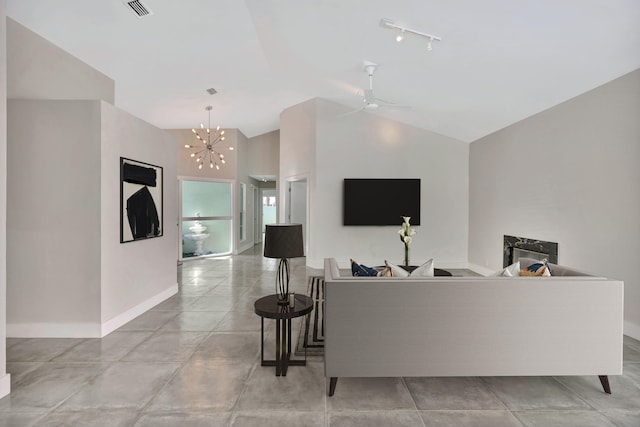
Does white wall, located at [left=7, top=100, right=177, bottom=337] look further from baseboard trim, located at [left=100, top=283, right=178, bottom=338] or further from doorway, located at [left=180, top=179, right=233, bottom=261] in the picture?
doorway, located at [left=180, top=179, right=233, bottom=261]

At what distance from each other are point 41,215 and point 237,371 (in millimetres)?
2440

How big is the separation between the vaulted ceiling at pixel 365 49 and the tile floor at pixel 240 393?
111 inches

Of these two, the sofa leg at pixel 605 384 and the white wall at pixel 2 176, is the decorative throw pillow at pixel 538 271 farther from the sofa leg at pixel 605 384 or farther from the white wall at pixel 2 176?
the white wall at pixel 2 176

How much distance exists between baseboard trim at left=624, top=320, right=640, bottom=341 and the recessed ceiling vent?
5.93 metres

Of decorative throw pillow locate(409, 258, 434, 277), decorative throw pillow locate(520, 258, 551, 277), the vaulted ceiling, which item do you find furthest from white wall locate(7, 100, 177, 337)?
decorative throw pillow locate(520, 258, 551, 277)

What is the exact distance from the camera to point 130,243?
144 inches

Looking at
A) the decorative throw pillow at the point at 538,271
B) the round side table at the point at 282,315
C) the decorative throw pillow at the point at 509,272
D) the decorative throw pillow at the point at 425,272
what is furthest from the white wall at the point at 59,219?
the decorative throw pillow at the point at 538,271

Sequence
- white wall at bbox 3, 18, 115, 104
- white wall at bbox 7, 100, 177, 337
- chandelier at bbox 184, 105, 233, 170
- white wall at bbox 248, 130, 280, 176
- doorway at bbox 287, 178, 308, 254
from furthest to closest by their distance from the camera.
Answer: white wall at bbox 248, 130, 280, 176 < chandelier at bbox 184, 105, 233, 170 < doorway at bbox 287, 178, 308, 254 < white wall at bbox 3, 18, 115, 104 < white wall at bbox 7, 100, 177, 337

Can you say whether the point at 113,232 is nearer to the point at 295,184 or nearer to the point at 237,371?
the point at 237,371

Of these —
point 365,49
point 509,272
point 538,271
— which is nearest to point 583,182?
point 538,271

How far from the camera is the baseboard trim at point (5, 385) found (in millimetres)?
2173

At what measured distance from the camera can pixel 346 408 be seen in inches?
81.9

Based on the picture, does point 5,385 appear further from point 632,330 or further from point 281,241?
point 632,330

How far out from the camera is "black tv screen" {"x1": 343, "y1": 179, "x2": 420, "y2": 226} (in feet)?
21.6
